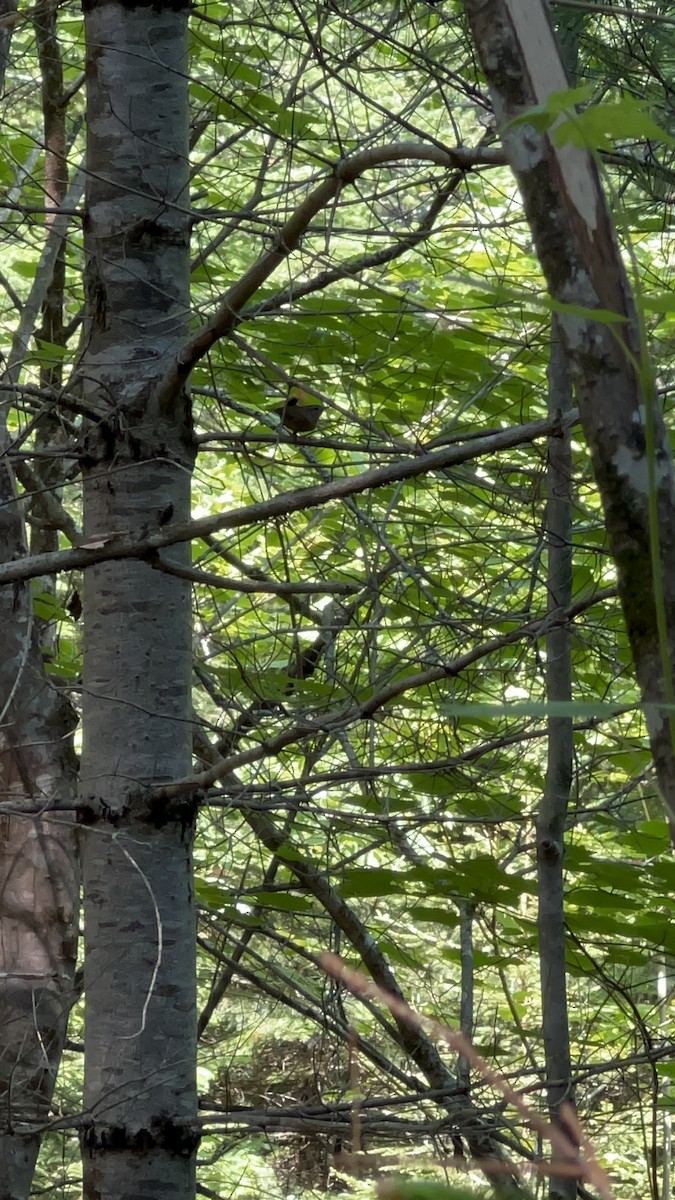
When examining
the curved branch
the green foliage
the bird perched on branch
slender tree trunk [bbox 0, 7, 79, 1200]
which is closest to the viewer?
the curved branch

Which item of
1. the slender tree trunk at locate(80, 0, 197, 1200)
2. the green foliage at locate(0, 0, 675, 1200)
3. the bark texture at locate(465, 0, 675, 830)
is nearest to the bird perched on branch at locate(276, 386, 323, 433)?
the green foliage at locate(0, 0, 675, 1200)

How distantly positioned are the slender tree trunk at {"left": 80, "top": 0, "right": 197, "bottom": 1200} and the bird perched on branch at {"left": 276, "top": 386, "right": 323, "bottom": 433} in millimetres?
317

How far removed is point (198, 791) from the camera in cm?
238

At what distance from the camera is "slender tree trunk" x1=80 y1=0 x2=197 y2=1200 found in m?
2.36

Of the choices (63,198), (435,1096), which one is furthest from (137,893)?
(63,198)

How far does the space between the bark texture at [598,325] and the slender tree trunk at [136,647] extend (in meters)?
1.73

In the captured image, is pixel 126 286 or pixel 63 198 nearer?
pixel 126 286

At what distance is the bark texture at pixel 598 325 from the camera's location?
489 millimetres

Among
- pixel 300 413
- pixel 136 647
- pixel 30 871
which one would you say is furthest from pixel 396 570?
pixel 30 871

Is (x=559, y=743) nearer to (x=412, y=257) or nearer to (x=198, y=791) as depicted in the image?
→ (x=198, y=791)

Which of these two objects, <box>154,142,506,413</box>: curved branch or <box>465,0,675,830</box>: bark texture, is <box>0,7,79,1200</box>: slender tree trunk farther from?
<box>465,0,675,830</box>: bark texture

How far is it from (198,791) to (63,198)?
227cm

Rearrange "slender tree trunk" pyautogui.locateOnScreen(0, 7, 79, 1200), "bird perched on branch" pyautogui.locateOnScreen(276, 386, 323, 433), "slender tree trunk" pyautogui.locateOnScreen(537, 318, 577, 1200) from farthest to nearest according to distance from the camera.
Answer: "slender tree trunk" pyautogui.locateOnScreen(0, 7, 79, 1200), "bird perched on branch" pyautogui.locateOnScreen(276, 386, 323, 433), "slender tree trunk" pyautogui.locateOnScreen(537, 318, 577, 1200)

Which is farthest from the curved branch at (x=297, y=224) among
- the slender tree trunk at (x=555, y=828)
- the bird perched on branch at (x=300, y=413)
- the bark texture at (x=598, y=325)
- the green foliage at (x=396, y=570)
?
the bark texture at (x=598, y=325)
